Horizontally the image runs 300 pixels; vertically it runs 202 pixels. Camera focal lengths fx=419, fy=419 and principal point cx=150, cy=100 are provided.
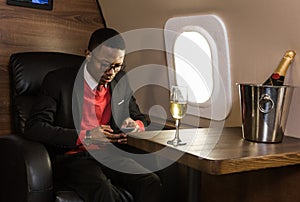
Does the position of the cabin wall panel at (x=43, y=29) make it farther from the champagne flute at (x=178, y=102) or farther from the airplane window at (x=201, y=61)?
the champagne flute at (x=178, y=102)

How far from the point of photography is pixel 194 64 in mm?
2369

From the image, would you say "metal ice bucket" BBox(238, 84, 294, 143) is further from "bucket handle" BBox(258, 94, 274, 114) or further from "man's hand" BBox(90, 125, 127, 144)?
"man's hand" BBox(90, 125, 127, 144)

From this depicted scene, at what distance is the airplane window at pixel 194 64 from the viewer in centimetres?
226

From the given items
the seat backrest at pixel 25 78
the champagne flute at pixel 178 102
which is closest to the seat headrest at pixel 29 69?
the seat backrest at pixel 25 78

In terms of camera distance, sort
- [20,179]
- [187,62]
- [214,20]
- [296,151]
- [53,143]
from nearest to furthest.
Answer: [296,151] < [20,179] < [53,143] < [214,20] < [187,62]

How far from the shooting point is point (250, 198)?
1.90 metres

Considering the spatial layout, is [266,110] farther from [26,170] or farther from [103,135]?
[26,170]

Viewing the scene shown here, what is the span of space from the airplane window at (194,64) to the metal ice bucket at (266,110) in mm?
576

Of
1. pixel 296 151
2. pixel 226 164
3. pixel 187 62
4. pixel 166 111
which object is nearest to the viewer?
pixel 226 164

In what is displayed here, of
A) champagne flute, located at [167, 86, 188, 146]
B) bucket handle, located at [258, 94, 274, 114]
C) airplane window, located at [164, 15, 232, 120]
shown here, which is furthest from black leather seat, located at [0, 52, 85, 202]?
bucket handle, located at [258, 94, 274, 114]

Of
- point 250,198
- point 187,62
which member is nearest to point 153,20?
point 187,62

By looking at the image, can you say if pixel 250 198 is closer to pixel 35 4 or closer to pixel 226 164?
pixel 226 164

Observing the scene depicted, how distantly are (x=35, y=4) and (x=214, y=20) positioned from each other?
1.25 meters

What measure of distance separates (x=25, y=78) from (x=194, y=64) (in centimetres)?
96
